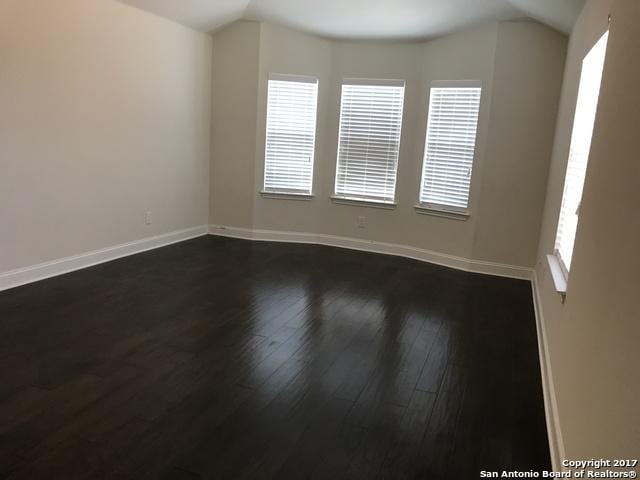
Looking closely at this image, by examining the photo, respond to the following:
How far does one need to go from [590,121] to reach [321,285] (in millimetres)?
2687

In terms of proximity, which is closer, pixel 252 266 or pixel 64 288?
pixel 64 288

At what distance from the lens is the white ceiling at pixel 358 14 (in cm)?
493

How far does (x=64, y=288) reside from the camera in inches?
163

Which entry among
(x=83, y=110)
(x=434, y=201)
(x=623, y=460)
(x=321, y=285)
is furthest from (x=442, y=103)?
(x=623, y=460)

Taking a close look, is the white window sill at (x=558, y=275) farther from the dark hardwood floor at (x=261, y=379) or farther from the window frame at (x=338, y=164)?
the window frame at (x=338, y=164)

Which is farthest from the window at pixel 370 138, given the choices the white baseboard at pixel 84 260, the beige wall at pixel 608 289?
the beige wall at pixel 608 289

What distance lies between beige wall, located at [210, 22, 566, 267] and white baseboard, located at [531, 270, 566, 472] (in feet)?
5.72

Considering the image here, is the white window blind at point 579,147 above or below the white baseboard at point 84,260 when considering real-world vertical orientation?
above

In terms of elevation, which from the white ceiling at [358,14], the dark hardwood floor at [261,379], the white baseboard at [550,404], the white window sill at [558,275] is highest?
the white ceiling at [358,14]

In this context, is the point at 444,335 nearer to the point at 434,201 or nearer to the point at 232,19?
the point at 434,201

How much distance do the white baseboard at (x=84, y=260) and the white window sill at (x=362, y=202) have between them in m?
1.93

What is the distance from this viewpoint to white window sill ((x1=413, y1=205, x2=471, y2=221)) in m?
5.59

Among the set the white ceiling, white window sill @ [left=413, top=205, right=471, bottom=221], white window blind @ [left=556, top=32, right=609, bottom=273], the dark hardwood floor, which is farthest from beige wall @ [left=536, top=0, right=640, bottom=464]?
white window sill @ [left=413, top=205, right=471, bottom=221]

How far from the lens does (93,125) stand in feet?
15.4
